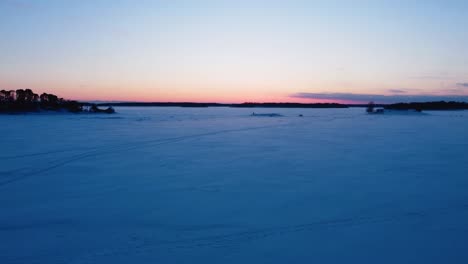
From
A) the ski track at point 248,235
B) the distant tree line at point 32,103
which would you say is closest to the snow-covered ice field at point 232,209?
the ski track at point 248,235

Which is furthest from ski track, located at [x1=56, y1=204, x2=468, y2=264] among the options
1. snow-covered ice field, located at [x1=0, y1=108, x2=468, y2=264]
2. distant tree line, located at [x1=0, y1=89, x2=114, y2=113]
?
distant tree line, located at [x1=0, y1=89, x2=114, y2=113]

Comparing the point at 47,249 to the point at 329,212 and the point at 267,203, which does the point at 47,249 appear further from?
the point at 329,212

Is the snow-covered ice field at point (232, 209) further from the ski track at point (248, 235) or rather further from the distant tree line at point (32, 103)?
the distant tree line at point (32, 103)

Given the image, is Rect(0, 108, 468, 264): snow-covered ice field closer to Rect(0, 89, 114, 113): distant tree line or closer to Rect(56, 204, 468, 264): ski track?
Rect(56, 204, 468, 264): ski track

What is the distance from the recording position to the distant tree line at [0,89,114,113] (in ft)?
132

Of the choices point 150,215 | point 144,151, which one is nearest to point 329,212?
point 150,215

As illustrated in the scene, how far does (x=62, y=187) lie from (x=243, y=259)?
161 inches

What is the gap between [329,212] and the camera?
4.79 metres

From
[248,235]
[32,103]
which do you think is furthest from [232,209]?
[32,103]

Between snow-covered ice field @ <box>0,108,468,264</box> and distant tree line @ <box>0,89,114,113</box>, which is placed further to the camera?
distant tree line @ <box>0,89,114,113</box>

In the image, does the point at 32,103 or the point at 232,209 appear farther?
the point at 32,103

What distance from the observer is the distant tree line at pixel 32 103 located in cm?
4025

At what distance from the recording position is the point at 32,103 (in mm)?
42000

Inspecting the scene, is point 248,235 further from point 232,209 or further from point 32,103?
point 32,103
